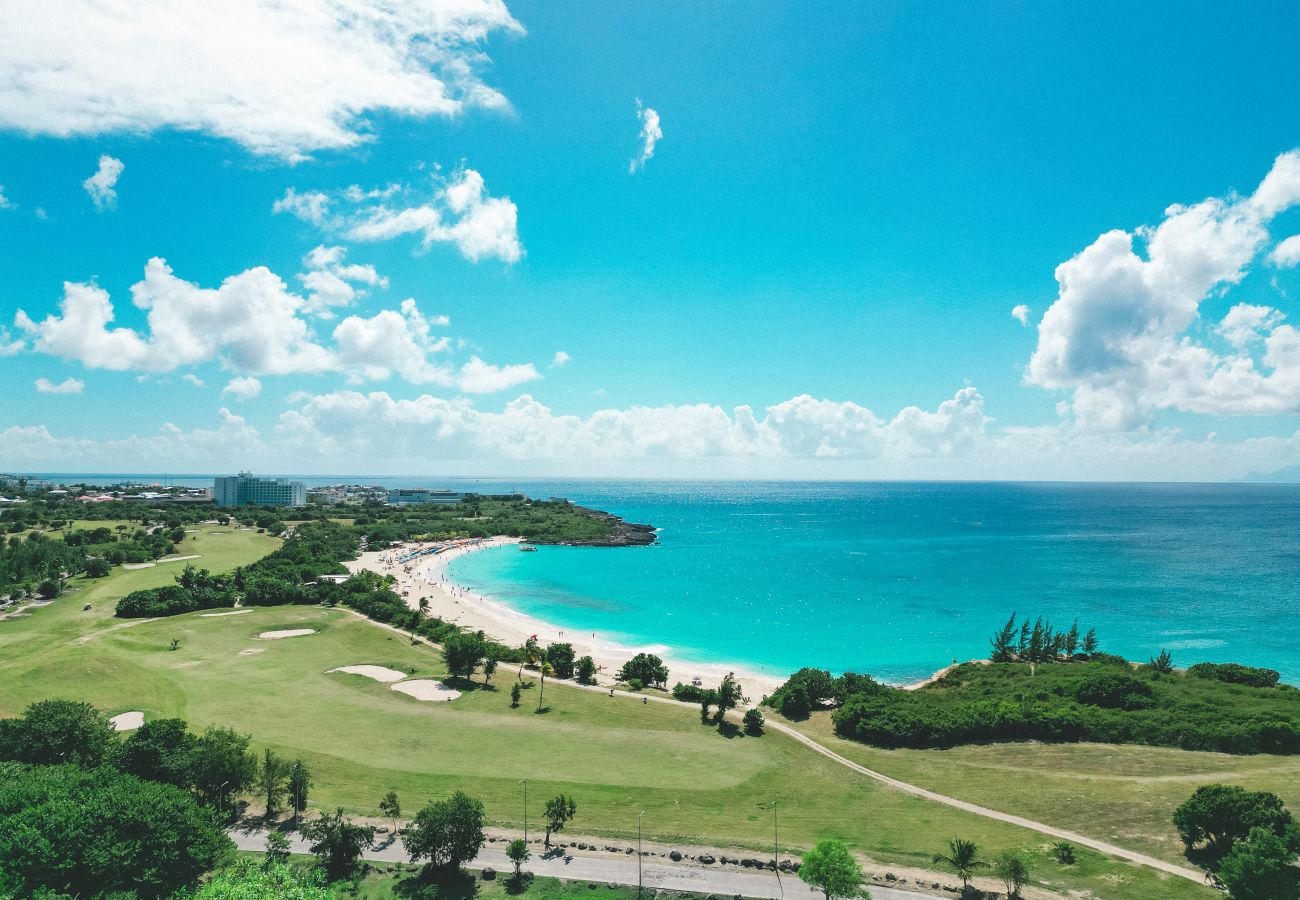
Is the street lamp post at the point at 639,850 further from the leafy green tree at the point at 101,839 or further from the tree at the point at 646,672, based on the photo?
the tree at the point at 646,672

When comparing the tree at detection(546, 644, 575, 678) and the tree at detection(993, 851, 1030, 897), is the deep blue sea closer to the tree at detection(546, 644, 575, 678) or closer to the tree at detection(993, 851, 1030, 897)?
the tree at detection(546, 644, 575, 678)

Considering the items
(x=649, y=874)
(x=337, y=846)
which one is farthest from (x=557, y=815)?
(x=337, y=846)

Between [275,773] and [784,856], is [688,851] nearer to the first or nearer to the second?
[784,856]

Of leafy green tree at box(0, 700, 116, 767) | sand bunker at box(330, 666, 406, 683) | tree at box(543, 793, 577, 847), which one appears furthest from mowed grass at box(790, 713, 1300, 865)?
leafy green tree at box(0, 700, 116, 767)

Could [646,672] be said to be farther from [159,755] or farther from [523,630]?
[159,755]

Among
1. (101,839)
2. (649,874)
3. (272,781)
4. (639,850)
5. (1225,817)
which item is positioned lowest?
(649,874)

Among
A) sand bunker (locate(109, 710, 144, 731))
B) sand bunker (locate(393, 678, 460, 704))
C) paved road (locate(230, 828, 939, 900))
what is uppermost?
sand bunker (locate(109, 710, 144, 731))
